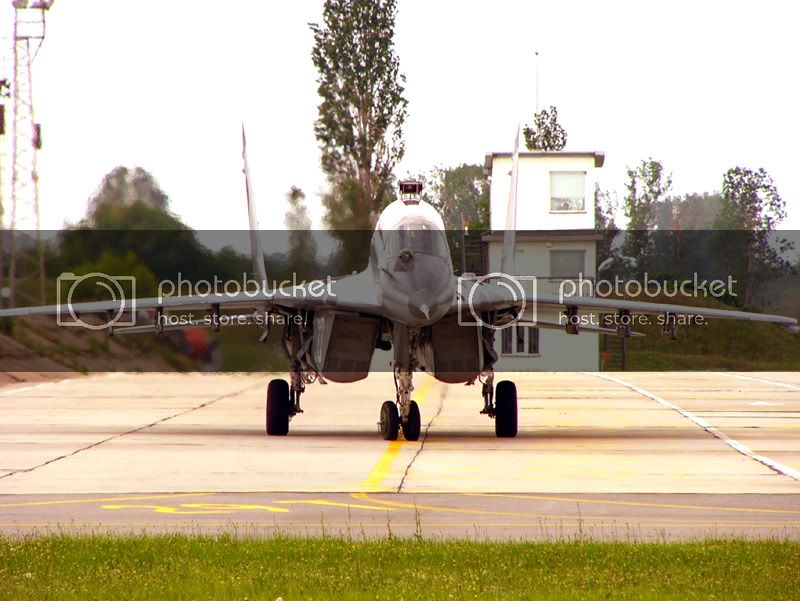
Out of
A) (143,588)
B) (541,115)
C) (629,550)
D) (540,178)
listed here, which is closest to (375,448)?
(629,550)

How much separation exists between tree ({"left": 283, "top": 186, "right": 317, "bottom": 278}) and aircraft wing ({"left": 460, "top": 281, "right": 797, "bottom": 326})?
34.2ft

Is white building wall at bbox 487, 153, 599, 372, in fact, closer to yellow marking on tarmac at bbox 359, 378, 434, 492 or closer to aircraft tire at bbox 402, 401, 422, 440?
aircraft tire at bbox 402, 401, 422, 440

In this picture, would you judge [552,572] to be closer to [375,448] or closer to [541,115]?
[375,448]

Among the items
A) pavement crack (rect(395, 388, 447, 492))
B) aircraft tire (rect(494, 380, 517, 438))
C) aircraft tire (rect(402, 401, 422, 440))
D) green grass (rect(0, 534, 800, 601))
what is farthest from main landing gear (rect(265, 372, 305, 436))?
green grass (rect(0, 534, 800, 601))

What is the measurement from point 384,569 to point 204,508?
384 cm

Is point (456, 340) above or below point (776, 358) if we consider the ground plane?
above

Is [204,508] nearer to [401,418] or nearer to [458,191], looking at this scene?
[401,418]

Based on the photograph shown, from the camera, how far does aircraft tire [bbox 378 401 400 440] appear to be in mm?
19719

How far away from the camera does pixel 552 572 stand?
9.21 m

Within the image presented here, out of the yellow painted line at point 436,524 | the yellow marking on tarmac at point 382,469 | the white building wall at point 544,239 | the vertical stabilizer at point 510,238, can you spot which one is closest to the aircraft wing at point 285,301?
the yellow marking on tarmac at point 382,469

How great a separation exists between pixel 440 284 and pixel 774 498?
20.1ft

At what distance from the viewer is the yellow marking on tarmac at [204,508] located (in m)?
12.5

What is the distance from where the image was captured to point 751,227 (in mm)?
103688

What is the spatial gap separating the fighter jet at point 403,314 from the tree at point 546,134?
54.4 metres
